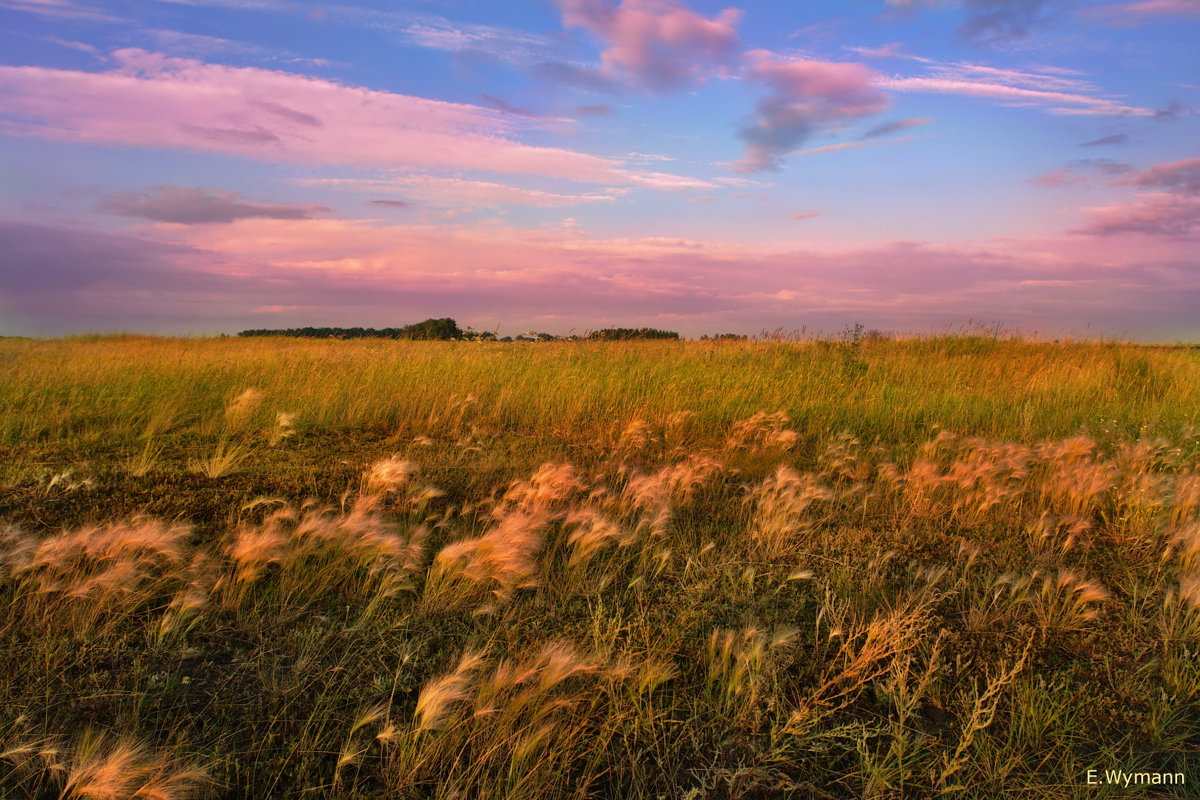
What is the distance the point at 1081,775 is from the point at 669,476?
8.37 feet

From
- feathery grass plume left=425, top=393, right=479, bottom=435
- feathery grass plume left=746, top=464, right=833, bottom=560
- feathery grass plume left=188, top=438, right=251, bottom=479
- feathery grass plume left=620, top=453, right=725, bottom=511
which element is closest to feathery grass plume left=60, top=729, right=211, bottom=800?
feathery grass plume left=620, top=453, right=725, bottom=511

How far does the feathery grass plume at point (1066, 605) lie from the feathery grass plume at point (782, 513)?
3.52 ft

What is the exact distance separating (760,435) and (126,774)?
5.49m

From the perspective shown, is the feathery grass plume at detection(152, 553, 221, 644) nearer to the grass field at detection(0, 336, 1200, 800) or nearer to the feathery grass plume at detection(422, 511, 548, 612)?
the grass field at detection(0, 336, 1200, 800)

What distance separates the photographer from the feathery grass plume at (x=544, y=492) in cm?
360

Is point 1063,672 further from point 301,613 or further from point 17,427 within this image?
point 17,427

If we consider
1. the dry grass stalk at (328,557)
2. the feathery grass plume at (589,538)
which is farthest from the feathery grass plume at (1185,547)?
the dry grass stalk at (328,557)

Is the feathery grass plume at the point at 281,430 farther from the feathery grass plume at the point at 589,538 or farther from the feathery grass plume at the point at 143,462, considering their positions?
the feathery grass plume at the point at 589,538

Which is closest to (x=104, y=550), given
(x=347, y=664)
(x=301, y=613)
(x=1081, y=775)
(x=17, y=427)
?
(x=301, y=613)

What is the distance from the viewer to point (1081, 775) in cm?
202

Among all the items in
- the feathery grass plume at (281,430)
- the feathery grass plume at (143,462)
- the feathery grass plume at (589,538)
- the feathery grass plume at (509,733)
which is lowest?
the feathery grass plume at (509,733)

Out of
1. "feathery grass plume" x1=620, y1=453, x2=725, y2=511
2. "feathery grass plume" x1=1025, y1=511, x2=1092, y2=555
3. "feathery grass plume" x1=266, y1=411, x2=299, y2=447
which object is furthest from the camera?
"feathery grass plume" x1=266, y1=411, x2=299, y2=447

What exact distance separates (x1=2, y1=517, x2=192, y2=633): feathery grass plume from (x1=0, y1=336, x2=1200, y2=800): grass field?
18 mm

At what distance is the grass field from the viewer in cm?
187
